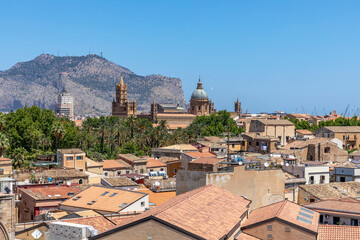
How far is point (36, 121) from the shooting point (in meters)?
71.7

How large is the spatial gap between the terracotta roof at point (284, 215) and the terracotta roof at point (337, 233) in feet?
1.92

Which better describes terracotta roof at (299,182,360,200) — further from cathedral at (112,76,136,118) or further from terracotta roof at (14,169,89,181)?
cathedral at (112,76,136,118)

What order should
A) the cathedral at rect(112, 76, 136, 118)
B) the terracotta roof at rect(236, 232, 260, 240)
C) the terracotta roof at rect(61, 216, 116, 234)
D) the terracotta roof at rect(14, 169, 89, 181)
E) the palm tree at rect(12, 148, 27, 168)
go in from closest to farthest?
the terracotta roof at rect(236, 232, 260, 240), the terracotta roof at rect(61, 216, 116, 234), the terracotta roof at rect(14, 169, 89, 181), the palm tree at rect(12, 148, 27, 168), the cathedral at rect(112, 76, 136, 118)

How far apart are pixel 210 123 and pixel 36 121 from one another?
59.6 metres

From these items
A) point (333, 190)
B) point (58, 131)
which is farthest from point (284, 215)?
point (58, 131)

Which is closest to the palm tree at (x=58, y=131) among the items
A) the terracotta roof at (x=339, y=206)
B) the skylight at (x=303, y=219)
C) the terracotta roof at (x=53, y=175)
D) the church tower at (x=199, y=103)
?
the terracotta roof at (x=53, y=175)

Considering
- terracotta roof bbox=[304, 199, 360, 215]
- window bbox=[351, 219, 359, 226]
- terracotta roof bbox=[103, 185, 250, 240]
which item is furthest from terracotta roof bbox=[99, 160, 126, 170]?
terracotta roof bbox=[103, 185, 250, 240]

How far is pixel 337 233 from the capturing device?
878 inches

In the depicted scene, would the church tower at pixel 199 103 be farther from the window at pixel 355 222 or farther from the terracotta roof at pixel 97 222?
the terracotta roof at pixel 97 222

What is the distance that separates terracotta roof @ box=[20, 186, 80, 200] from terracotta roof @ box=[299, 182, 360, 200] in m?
16.9

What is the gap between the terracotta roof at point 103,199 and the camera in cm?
2972

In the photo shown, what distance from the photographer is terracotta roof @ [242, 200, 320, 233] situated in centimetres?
2080

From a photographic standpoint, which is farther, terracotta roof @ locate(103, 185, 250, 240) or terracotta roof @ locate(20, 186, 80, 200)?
terracotta roof @ locate(20, 186, 80, 200)

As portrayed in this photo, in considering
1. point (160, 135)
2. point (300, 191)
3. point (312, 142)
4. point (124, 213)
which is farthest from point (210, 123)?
point (124, 213)
